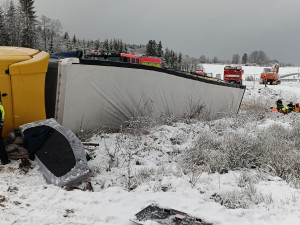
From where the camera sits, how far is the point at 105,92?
6383 mm

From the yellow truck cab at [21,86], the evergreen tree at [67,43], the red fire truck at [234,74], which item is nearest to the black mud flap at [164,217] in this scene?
the yellow truck cab at [21,86]

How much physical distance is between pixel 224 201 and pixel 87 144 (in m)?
2.88

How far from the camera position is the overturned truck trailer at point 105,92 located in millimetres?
5559

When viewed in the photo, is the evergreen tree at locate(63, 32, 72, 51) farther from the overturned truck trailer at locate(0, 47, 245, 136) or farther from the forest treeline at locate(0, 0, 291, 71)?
the overturned truck trailer at locate(0, 47, 245, 136)

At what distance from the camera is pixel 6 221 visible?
9.16ft

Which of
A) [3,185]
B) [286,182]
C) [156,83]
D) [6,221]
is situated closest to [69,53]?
[156,83]

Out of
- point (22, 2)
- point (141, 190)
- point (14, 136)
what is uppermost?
point (22, 2)

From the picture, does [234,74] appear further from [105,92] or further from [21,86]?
[21,86]

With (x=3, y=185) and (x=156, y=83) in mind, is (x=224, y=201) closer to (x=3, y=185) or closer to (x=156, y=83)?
(x=3, y=185)

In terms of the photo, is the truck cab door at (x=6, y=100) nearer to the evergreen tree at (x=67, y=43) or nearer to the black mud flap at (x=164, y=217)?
the black mud flap at (x=164, y=217)

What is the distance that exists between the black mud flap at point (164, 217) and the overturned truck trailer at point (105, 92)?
124 inches

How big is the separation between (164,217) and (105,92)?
394 cm

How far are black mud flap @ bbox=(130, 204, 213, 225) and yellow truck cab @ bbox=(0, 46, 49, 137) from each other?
3098mm

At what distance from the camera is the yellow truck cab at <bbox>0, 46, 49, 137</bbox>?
4777mm
